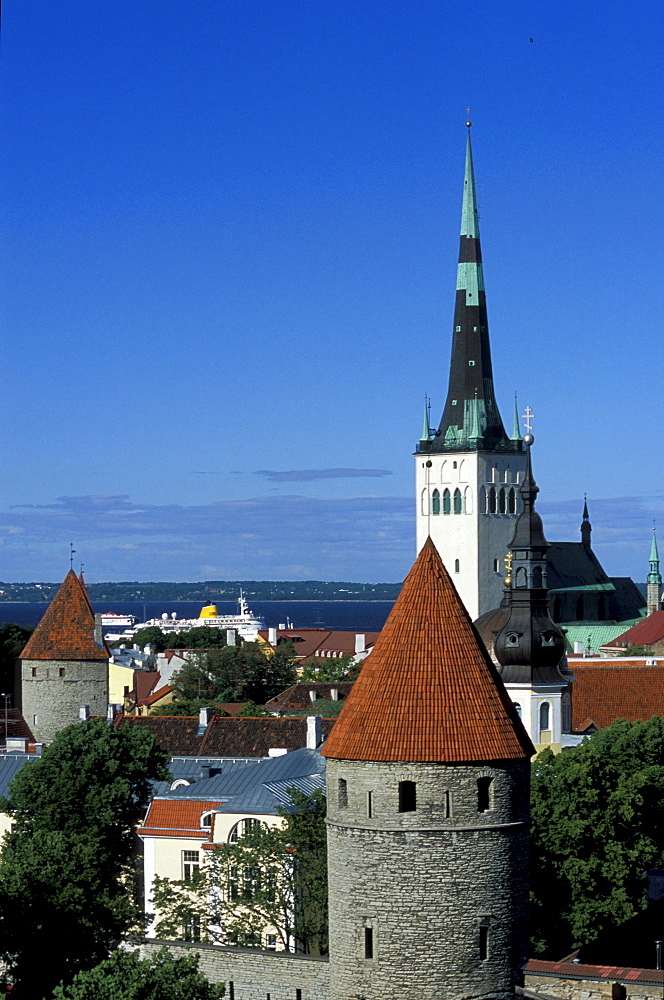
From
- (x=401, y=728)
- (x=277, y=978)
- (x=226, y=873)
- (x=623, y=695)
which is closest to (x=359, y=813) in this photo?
(x=401, y=728)

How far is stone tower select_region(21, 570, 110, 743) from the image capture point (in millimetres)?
66000

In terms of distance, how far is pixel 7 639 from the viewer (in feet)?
321

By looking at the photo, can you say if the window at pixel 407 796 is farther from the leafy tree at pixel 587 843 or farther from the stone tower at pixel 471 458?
the stone tower at pixel 471 458

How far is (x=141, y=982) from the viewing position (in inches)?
1174

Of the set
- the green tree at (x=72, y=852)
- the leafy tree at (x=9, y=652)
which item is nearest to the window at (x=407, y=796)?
the green tree at (x=72, y=852)

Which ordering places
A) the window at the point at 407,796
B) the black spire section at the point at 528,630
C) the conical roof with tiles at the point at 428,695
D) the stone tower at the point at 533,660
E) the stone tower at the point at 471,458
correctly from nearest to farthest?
the window at the point at 407,796 → the conical roof with tiles at the point at 428,695 → the stone tower at the point at 533,660 → the black spire section at the point at 528,630 → the stone tower at the point at 471,458

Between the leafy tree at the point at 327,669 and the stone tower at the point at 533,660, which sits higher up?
the stone tower at the point at 533,660

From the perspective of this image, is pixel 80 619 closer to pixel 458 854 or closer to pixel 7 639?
pixel 7 639

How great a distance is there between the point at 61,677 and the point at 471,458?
2213 inches

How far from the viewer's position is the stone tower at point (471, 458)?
117438 mm

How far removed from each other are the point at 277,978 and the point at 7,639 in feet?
218

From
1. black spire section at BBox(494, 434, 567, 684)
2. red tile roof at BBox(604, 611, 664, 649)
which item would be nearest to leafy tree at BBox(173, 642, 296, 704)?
red tile roof at BBox(604, 611, 664, 649)

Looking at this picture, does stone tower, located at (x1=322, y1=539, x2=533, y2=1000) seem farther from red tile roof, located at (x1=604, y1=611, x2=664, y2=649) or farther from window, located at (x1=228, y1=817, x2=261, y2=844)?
red tile roof, located at (x1=604, y1=611, x2=664, y2=649)

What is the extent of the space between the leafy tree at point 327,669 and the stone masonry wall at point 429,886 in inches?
2759
